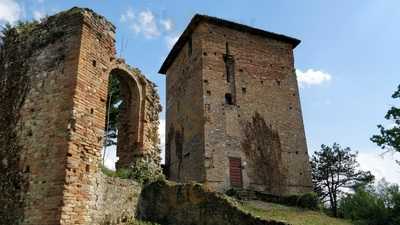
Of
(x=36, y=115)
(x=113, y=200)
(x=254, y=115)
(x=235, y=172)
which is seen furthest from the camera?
(x=254, y=115)

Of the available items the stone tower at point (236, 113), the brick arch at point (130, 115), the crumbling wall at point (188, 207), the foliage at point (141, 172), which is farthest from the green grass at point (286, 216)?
the stone tower at point (236, 113)

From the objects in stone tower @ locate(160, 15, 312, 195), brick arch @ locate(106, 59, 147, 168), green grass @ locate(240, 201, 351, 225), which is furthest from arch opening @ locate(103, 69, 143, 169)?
stone tower @ locate(160, 15, 312, 195)

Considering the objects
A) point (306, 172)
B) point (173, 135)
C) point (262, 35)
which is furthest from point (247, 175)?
point (262, 35)

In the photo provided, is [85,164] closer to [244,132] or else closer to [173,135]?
[244,132]

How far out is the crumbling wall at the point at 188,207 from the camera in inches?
375

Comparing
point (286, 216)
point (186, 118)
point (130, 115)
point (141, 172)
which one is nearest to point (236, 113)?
point (186, 118)

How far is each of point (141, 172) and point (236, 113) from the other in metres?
10.2

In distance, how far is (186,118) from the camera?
69.6 feet

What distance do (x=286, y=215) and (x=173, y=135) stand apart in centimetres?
1151

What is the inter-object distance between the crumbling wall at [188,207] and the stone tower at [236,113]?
7.61 metres

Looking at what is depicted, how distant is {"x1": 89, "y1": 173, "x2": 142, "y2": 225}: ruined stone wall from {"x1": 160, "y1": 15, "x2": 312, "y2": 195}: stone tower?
8297 millimetres

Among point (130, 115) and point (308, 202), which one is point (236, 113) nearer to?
point (308, 202)

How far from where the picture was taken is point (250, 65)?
2141cm

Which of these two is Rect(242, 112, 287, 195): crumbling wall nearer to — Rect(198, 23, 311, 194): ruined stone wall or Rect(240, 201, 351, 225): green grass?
Rect(198, 23, 311, 194): ruined stone wall
